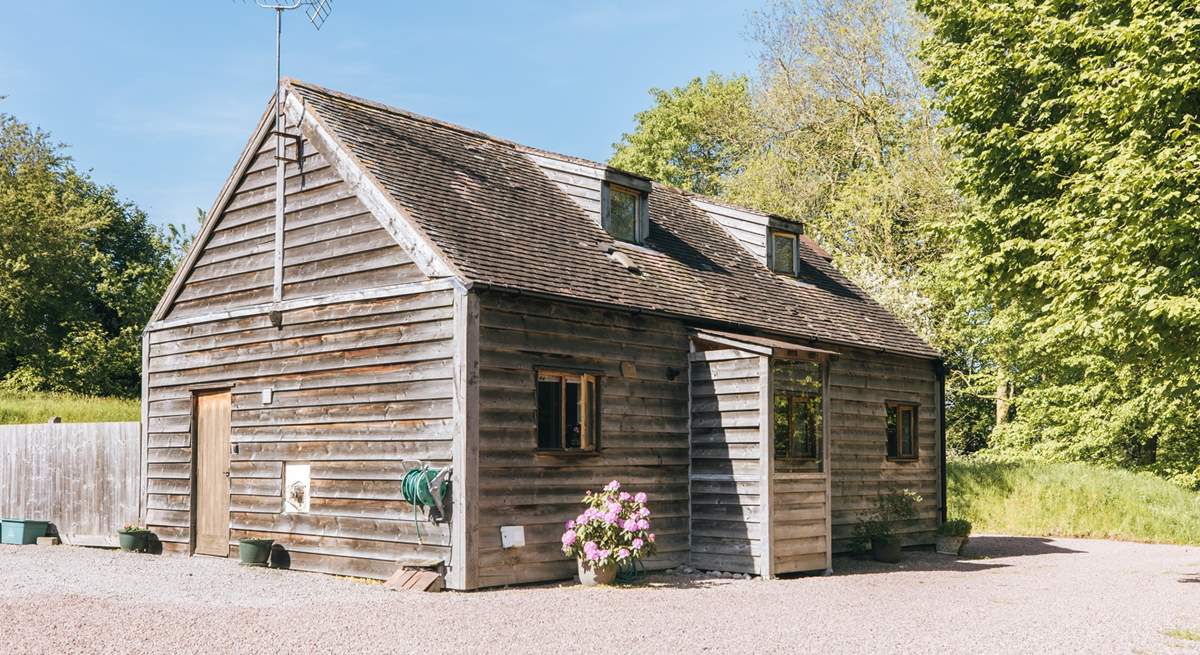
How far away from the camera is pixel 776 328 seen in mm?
18328

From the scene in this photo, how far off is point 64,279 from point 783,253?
3258cm

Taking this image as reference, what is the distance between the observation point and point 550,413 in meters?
14.9

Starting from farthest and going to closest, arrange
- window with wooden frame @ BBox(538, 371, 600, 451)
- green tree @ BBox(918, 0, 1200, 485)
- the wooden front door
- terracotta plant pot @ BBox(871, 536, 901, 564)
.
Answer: terracotta plant pot @ BBox(871, 536, 901, 564) < the wooden front door < green tree @ BBox(918, 0, 1200, 485) < window with wooden frame @ BBox(538, 371, 600, 451)

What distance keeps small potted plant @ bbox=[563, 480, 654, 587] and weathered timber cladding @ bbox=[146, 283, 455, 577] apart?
171 cm

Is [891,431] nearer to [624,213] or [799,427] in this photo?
[799,427]

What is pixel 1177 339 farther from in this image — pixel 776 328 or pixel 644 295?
pixel 644 295

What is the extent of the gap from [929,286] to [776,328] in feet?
49.6

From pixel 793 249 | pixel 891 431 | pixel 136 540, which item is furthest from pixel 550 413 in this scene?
pixel 793 249

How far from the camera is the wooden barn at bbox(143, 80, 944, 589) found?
1420 cm

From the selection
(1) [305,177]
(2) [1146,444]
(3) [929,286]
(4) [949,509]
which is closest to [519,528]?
(1) [305,177]

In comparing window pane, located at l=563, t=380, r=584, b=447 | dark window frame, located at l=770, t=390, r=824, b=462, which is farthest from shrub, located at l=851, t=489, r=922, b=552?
window pane, located at l=563, t=380, r=584, b=447

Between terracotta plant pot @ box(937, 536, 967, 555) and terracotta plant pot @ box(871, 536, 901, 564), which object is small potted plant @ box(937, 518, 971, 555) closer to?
terracotta plant pot @ box(937, 536, 967, 555)

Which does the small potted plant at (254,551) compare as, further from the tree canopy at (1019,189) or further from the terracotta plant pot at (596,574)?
the tree canopy at (1019,189)

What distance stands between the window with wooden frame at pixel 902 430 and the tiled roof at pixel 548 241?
43.6 inches
